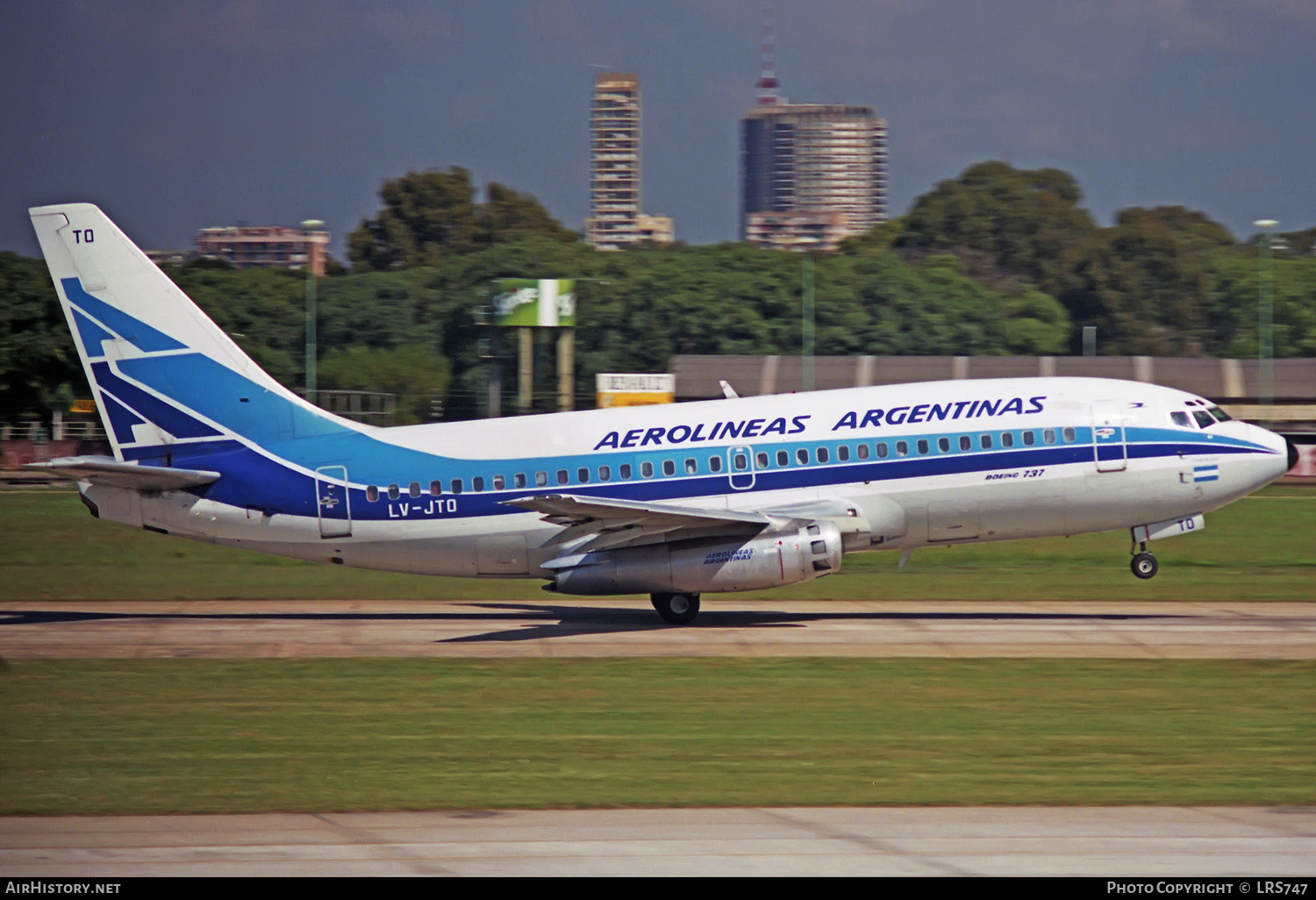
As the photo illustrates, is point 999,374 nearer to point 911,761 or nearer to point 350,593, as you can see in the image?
point 350,593

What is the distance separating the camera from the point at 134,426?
28.5m

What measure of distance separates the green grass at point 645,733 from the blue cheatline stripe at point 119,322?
7.41m

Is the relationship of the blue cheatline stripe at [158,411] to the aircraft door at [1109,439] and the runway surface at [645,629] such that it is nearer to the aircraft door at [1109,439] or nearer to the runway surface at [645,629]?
the runway surface at [645,629]

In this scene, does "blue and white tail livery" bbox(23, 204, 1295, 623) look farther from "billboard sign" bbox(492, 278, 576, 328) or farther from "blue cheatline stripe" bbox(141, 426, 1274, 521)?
"billboard sign" bbox(492, 278, 576, 328)

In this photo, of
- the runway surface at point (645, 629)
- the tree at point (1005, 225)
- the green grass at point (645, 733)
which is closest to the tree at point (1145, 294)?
the tree at point (1005, 225)

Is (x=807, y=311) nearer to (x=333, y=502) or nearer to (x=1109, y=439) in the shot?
(x=1109, y=439)

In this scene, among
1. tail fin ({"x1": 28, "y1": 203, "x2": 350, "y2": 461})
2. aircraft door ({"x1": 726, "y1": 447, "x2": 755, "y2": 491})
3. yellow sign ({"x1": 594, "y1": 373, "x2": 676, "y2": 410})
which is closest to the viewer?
aircraft door ({"x1": 726, "y1": 447, "x2": 755, "y2": 491})

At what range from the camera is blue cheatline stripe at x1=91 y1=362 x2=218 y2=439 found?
28.4m

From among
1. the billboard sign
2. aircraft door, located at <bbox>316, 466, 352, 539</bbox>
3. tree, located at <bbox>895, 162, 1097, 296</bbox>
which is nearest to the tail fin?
aircraft door, located at <bbox>316, 466, 352, 539</bbox>

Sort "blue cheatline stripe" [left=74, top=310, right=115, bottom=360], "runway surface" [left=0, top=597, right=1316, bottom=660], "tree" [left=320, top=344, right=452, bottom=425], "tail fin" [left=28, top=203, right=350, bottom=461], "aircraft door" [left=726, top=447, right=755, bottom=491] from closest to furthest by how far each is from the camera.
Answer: "runway surface" [left=0, top=597, right=1316, bottom=660] < "aircraft door" [left=726, top=447, right=755, bottom=491] < "tail fin" [left=28, top=203, right=350, bottom=461] < "blue cheatline stripe" [left=74, top=310, right=115, bottom=360] < "tree" [left=320, top=344, right=452, bottom=425]

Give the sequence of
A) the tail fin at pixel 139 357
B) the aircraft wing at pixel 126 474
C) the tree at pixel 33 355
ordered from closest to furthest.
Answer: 1. the aircraft wing at pixel 126 474
2. the tail fin at pixel 139 357
3. the tree at pixel 33 355

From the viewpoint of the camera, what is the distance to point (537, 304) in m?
93.7

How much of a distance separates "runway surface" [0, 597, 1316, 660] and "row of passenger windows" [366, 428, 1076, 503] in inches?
106

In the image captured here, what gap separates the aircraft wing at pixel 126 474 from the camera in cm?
2691
